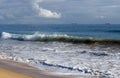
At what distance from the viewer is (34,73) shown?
10.4 meters

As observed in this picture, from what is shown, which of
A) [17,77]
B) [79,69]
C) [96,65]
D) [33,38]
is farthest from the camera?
[33,38]

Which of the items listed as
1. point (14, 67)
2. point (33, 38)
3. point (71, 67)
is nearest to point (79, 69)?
point (71, 67)

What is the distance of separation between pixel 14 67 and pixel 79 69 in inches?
88.9

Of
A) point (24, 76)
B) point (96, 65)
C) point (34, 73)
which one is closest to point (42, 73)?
point (34, 73)

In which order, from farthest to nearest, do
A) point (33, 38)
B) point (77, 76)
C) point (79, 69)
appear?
point (33, 38) < point (79, 69) < point (77, 76)

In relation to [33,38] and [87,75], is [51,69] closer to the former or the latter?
[87,75]

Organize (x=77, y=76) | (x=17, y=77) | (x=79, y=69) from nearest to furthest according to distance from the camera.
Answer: (x=17, y=77) → (x=77, y=76) → (x=79, y=69)

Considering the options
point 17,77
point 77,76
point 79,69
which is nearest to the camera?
point 17,77

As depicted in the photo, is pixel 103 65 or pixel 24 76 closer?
pixel 24 76

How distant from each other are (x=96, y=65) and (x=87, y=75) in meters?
2.33

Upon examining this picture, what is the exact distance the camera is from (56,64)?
500 inches

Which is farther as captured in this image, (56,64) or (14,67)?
(56,64)

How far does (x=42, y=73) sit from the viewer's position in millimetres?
10430

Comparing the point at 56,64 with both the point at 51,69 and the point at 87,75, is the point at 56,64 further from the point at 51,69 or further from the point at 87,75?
the point at 87,75
